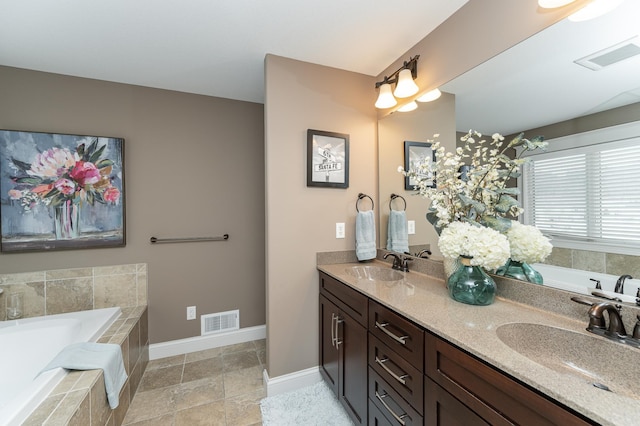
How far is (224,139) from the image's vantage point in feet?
8.44

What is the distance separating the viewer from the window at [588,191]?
913 mm

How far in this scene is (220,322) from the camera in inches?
99.5

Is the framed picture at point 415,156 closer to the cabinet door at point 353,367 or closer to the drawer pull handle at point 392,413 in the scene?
the cabinet door at point 353,367

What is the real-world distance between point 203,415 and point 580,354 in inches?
79.8

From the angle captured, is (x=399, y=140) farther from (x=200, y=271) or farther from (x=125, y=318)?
(x=125, y=318)

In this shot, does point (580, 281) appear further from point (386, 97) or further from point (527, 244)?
point (386, 97)

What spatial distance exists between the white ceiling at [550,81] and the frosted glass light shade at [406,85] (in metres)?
0.25

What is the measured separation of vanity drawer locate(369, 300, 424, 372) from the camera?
1.04 meters

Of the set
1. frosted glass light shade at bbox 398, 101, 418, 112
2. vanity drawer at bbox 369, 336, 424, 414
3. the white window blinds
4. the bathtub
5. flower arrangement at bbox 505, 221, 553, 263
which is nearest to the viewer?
the white window blinds

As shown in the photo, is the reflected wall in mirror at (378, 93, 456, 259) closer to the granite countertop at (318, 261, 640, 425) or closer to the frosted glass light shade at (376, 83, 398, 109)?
the frosted glass light shade at (376, 83, 398, 109)

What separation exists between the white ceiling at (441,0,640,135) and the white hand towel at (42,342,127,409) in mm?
2428

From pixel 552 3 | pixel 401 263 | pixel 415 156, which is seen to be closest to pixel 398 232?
pixel 401 263

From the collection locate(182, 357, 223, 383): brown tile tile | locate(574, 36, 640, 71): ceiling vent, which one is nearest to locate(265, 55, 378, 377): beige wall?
locate(182, 357, 223, 383): brown tile tile

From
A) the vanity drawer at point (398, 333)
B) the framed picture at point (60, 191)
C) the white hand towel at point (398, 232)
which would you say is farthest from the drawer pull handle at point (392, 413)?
the framed picture at point (60, 191)
